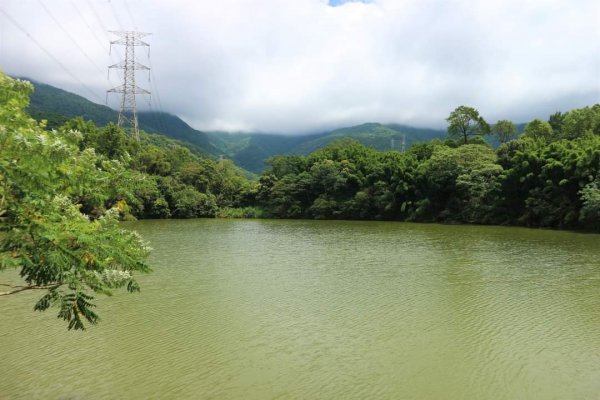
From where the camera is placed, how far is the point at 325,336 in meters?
9.38

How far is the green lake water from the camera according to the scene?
704cm

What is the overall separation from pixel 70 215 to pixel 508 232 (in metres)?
29.7

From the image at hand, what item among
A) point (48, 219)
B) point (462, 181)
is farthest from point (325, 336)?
point (462, 181)

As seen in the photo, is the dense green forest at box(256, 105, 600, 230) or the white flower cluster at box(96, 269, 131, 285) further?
the dense green forest at box(256, 105, 600, 230)

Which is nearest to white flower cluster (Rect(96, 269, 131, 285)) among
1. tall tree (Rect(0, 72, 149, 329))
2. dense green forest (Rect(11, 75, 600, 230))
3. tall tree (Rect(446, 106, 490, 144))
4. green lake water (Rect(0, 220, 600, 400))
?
tall tree (Rect(0, 72, 149, 329))

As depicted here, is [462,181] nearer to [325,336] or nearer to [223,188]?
[223,188]

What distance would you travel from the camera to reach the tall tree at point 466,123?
156 ft

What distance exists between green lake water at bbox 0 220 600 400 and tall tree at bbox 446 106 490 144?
3283cm

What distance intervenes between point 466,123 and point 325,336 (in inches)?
1732

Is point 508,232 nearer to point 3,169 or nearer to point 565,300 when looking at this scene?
point 565,300

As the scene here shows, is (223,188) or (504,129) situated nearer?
(504,129)

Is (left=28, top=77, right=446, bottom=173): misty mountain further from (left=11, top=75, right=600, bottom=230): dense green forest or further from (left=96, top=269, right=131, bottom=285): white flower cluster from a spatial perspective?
(left=96, top=269, right=131, bottom=285): white flower cluster

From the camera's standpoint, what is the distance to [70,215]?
521 cm

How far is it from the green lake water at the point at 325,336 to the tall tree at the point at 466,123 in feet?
108
